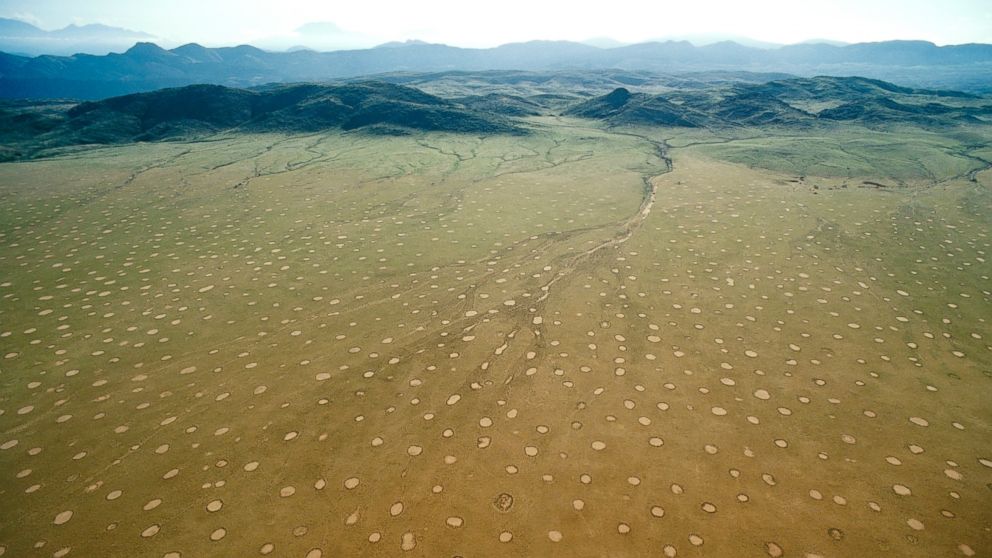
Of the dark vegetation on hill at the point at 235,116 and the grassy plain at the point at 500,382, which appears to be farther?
the dark vegetation on hill at the point at 235,116

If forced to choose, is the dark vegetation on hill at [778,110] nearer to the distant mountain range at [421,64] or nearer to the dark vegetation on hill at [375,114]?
the dark vegetation on hill at [375,114]

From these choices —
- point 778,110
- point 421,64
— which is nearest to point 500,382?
point 778,110

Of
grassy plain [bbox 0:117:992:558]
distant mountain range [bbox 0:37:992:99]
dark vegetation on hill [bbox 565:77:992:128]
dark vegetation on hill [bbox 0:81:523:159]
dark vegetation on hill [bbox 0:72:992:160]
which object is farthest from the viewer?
distant mountain range [bbox 0:37:992:99]

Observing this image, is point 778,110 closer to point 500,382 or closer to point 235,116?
point 500,382

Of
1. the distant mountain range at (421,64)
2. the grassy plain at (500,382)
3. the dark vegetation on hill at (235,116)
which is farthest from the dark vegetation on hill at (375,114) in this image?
the distant mountain range at (421,64)

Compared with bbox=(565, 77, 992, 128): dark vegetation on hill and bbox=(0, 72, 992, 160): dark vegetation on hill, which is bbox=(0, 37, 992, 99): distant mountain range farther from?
bbox=(0, 72, 992, 160): dark vegetation on hill

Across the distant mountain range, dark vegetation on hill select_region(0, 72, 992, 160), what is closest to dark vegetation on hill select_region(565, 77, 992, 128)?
dark vegetation on hill select_region(0, 72, 992, 160)

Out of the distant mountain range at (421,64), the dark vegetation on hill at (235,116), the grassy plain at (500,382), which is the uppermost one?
the distant mountain range at (421,64)
